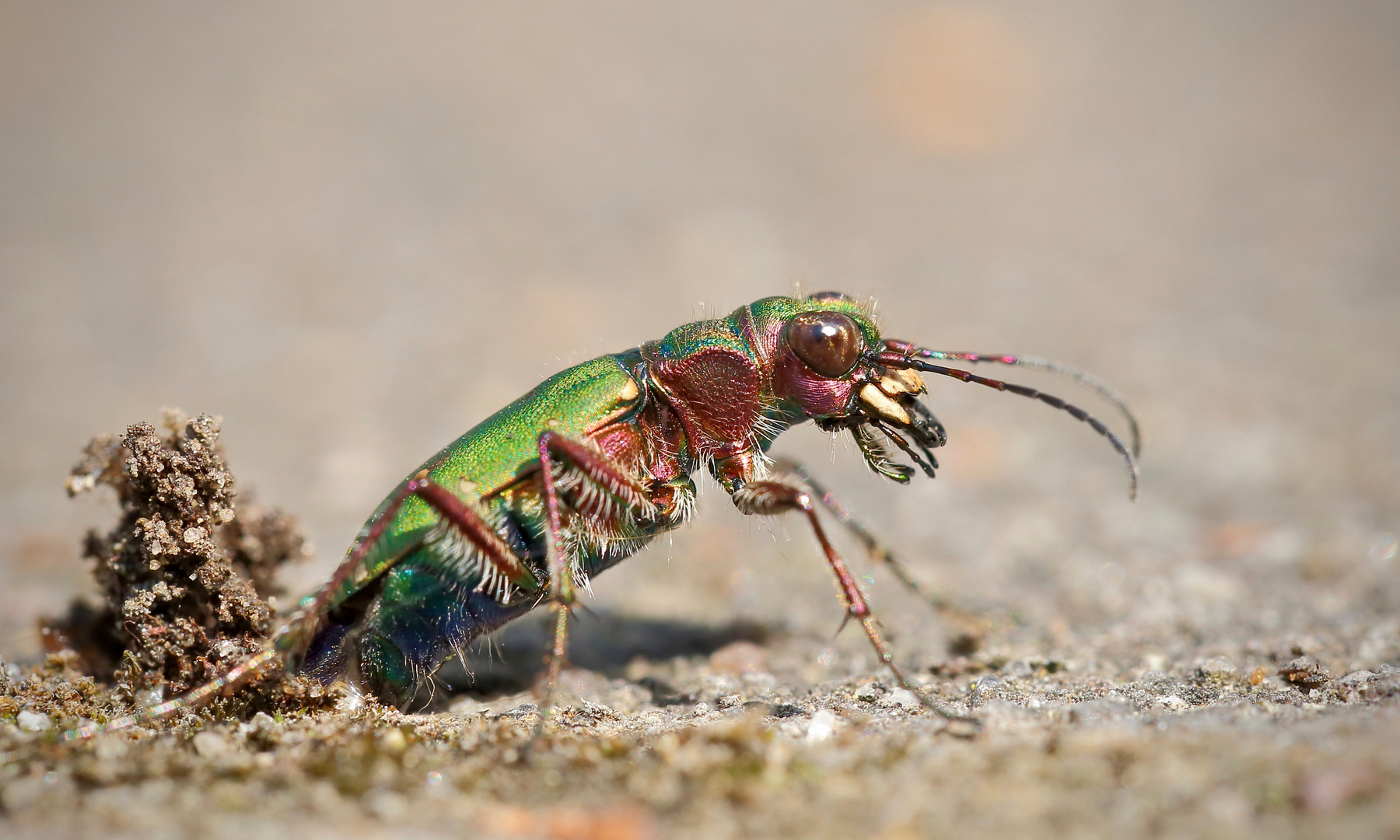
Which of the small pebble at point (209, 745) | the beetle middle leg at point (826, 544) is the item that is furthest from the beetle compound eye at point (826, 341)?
the small pebble at point (209, 745)

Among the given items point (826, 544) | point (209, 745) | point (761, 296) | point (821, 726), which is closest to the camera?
point (209, 745)

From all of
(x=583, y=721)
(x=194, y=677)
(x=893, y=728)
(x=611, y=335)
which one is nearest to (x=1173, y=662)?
(x=893, y=728)

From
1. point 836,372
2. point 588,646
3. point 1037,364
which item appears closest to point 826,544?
point 836,372

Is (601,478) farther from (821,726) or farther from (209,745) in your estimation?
(209,745)

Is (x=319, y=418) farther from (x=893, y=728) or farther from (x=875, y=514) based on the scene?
(x=893, y=728)

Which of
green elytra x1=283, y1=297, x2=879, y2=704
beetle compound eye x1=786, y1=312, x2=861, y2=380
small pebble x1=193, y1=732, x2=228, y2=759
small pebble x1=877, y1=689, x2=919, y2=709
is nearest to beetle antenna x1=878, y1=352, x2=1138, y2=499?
beetle compound eye x1=786, y1=312, x2=861, y2=380
